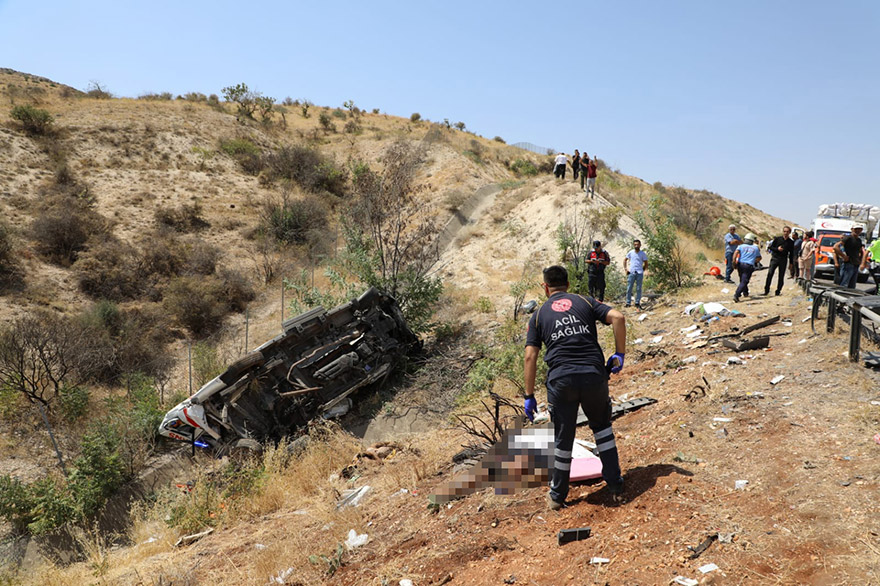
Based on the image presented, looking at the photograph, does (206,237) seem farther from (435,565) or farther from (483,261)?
(435,565)

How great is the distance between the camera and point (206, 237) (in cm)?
2316

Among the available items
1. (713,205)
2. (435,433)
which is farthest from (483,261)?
(713,205)

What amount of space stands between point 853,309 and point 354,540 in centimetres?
583

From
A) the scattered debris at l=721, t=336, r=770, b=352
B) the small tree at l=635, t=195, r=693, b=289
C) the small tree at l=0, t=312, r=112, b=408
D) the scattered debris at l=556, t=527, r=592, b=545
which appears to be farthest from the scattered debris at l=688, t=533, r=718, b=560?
the small tree at l=0, t=312, r=112, b=408

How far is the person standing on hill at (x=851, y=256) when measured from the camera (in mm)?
8977

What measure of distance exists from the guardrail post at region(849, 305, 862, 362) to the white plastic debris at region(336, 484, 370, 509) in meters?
5.68

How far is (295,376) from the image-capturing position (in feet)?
30.6

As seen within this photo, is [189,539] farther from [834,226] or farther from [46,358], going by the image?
[834,226]

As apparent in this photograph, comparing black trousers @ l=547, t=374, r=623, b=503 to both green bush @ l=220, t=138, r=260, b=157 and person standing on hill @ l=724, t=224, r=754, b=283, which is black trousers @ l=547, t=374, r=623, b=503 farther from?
green bush @ l=220, t=138, r=260, b=157

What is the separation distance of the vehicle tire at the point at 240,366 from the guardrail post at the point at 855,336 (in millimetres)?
8299

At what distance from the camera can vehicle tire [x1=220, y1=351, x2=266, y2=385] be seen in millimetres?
8328

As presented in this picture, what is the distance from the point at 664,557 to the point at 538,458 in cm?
138

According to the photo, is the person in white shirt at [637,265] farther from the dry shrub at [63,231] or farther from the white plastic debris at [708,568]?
the dry shrub at [63,231]

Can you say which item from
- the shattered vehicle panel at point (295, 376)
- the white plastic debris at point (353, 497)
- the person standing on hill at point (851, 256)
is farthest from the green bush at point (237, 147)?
the person standing on hill at point (851, 256)
